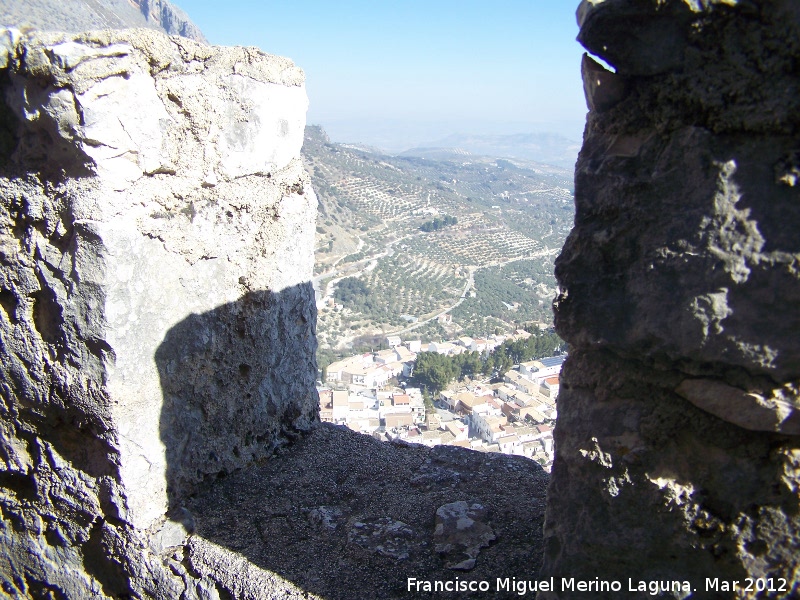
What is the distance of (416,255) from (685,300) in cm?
3473

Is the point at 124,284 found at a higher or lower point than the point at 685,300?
lower

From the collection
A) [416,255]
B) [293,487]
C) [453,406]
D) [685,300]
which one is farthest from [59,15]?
[416,255]

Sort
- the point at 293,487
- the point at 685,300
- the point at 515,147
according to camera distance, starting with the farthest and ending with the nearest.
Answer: the point at 515,147 → the point at 293,487 → the point at 685,300

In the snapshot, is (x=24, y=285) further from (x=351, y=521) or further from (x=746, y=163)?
(x=746, y=163)

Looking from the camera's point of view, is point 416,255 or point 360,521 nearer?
point 360,521

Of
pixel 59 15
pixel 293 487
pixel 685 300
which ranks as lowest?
pixel 293 487

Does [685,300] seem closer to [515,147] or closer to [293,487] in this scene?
[293,487]

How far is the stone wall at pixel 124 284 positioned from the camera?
2.63m

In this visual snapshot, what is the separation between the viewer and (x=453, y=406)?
Answer: 14.3 m

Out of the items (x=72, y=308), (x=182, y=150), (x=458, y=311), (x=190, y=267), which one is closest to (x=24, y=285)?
(x=72, y=308)

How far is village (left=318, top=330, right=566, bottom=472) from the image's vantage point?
1050cm

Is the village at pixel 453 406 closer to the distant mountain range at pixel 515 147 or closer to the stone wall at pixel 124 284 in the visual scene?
the stone wall at pixel 124 284

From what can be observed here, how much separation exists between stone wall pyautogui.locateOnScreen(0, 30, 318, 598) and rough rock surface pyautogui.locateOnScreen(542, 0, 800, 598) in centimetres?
181

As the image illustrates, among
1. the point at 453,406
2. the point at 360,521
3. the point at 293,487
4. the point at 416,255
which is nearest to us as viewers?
the point at 360,521
